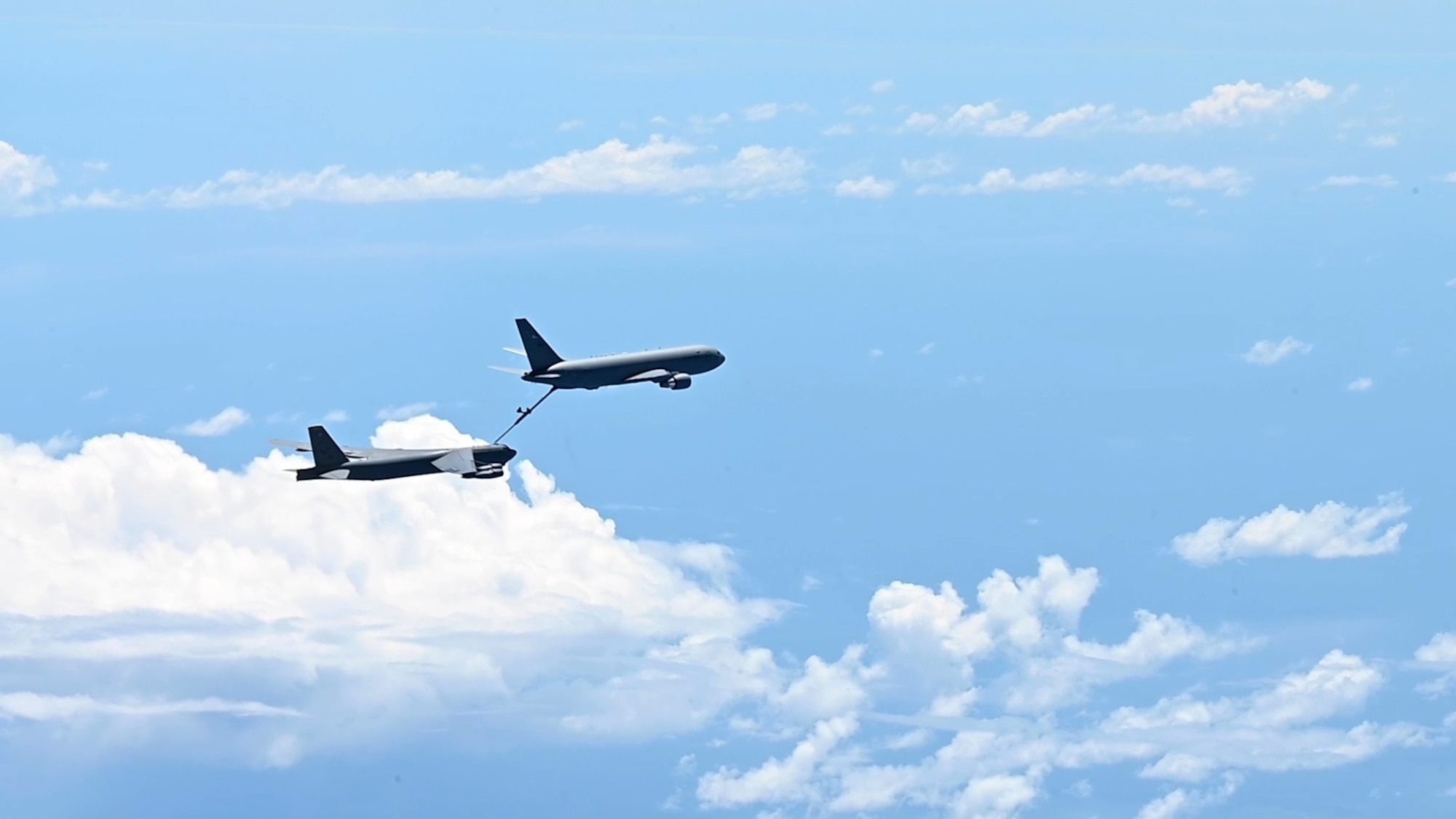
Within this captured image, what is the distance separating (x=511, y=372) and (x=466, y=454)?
53.2ft

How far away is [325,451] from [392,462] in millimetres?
6072

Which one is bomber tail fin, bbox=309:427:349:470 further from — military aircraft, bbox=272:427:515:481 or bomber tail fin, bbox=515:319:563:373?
bomber tail fin, bbox=515:319:563:373

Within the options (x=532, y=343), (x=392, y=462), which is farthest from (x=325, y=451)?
(x=532, y=343)

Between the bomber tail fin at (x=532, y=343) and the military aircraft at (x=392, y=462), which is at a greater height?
the bomber tail fin at (x=532, y=343)

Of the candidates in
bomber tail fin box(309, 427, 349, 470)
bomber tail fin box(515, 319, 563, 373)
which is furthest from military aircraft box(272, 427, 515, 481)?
bomber tail fin box(515, 319, 563, 373)

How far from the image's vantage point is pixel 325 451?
179 m

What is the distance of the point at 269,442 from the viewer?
600ft

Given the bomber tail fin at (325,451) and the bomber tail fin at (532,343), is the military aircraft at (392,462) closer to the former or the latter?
the bomber tail fin at (325,451)

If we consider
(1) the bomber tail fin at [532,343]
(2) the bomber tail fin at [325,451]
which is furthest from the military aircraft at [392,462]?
(1) the bomber tail fin at [532,343]

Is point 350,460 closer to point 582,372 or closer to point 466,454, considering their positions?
point 466,454

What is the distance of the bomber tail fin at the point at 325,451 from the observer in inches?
7028

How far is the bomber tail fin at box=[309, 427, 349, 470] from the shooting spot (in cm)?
17850

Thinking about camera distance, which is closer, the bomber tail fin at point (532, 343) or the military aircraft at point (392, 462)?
the military aircraft at point (392, 462)

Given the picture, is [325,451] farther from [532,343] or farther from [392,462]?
[532,343]
